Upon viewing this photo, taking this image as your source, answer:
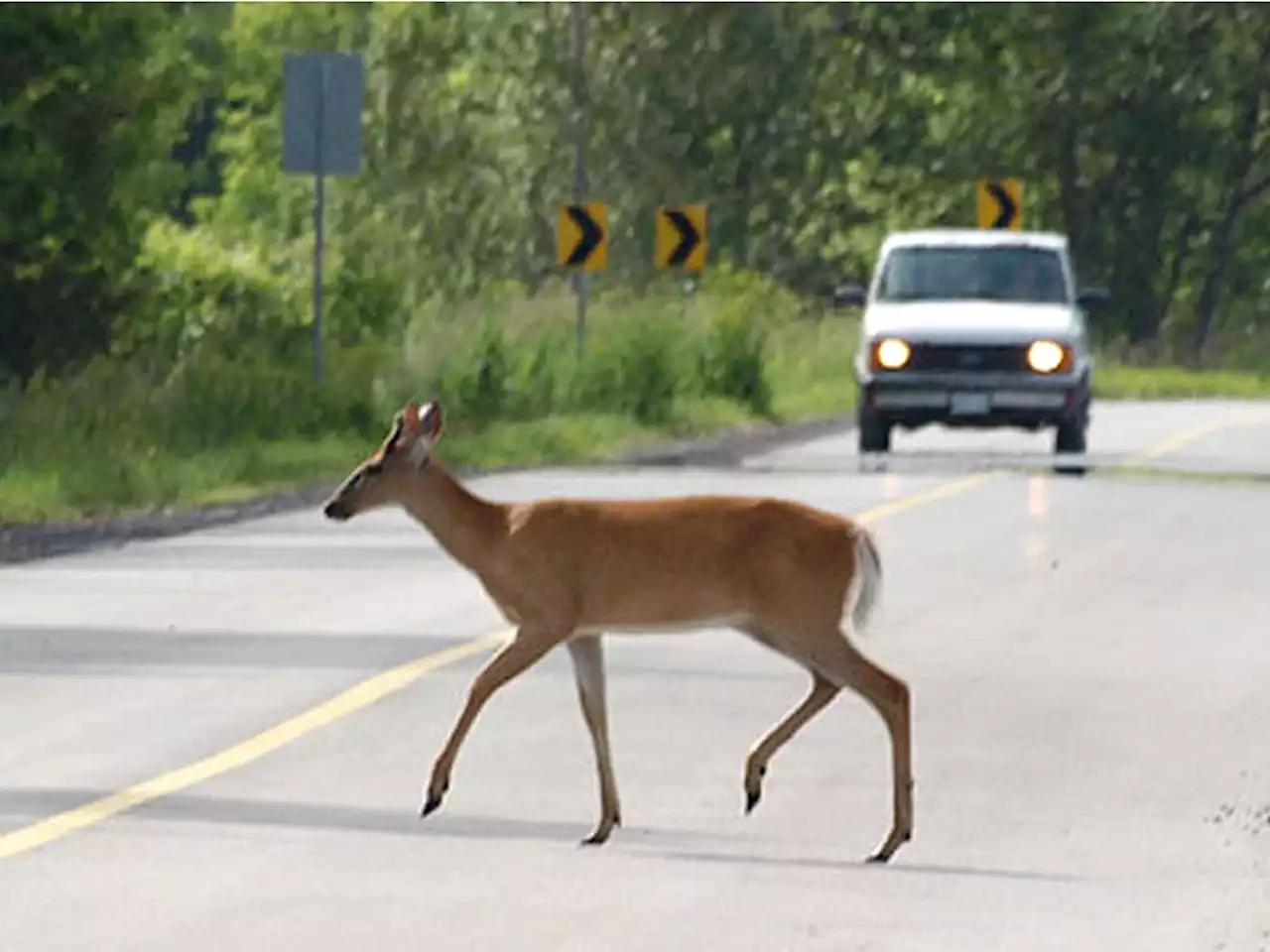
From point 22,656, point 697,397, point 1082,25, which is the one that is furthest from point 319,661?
point 1082,25

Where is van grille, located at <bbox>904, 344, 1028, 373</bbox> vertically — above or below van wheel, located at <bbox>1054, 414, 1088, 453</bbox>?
above

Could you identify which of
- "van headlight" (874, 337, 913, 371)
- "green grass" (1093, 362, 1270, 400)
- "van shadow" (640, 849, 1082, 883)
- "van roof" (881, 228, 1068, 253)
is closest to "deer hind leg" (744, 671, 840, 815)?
"van shadow" (640, 849, 1082, 883)

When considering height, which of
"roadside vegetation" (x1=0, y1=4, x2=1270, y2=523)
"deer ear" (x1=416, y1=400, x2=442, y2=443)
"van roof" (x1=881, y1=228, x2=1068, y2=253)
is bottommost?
"roadside vegetation" (x1=0, y1=4, x2=1270, y2=523)

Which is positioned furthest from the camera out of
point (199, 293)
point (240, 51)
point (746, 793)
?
point (240, 51)

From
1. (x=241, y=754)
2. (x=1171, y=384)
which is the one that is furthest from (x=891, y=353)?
(x=1171, y=384)

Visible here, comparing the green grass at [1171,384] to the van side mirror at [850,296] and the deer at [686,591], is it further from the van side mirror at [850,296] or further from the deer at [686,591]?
the deer at [686,591]

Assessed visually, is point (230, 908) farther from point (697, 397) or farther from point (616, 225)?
point (616, 225)

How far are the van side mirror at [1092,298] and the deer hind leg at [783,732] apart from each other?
22.8 m

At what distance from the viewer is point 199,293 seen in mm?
48344

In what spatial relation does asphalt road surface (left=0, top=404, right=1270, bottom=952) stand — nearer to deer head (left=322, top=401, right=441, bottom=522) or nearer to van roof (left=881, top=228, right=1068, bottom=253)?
deer head (left=322, top=401, right=441, bottom=522)

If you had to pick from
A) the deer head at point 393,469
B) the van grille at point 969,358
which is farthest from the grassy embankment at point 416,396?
the deer head at point 393,469

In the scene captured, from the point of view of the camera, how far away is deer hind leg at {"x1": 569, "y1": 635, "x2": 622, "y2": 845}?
37.4ft

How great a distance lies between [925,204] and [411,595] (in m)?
59.2

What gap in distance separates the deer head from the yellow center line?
106cm
